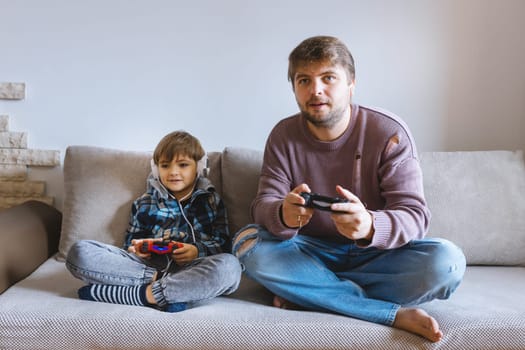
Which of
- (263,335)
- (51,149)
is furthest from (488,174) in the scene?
(51,149)

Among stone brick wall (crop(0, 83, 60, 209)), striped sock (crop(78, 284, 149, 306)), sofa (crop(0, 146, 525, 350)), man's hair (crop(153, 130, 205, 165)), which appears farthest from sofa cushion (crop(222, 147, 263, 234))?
stone brick wall (crop(0, 83, 60, 209))

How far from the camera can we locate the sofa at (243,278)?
1.40m

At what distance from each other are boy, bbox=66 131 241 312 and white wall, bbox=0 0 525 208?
0.38 metres

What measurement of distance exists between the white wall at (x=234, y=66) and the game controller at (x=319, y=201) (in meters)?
0.81

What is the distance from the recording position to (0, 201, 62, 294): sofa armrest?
1.67 m

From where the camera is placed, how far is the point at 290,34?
7.16ft

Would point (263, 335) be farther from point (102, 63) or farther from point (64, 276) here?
point (102, 63)


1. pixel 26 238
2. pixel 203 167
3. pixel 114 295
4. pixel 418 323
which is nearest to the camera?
pixel 418 323

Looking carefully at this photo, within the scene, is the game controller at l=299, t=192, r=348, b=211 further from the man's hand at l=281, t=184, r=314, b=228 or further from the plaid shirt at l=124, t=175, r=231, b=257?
the plaid shirt at l=124, t=175, r=231, b=257

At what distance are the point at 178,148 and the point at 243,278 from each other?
0.49 m

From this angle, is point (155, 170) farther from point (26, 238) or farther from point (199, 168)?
point (26, 238)

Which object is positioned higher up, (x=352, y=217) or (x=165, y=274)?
(x=352, y=217)

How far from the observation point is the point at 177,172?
184 cm

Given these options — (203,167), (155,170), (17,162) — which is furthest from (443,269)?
(17,162)
